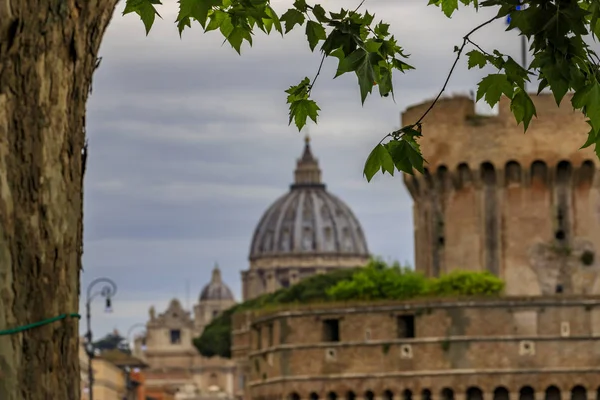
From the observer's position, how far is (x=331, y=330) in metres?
59.6

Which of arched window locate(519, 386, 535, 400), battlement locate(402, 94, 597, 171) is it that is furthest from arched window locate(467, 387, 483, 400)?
battlement locate(402, 94, 597, 171)

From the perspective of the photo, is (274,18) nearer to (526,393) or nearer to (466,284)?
(526,393)

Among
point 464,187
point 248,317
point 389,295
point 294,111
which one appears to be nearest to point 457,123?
point 464,187

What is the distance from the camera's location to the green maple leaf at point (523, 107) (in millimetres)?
8375

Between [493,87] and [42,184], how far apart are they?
91.7 inches

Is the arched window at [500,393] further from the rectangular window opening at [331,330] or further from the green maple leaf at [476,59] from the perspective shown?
the green maple leaf at [476,59]

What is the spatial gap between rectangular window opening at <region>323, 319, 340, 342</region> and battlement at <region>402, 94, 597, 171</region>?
612 cm

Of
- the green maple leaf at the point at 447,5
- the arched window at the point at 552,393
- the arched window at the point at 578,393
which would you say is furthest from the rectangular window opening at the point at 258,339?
the green maple leaf at the point at 447,5

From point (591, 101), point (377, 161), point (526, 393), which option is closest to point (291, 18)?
point (377, 161)

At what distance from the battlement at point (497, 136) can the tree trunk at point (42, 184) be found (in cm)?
5195

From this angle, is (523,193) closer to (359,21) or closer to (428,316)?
(428,316)

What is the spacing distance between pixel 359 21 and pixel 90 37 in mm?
1992

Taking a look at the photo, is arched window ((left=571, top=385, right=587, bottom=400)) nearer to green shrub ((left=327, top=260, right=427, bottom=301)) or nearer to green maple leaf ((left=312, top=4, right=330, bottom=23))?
green shrub ((left=327, top=260, right=427, bottom=301))

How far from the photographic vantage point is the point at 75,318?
736cm
